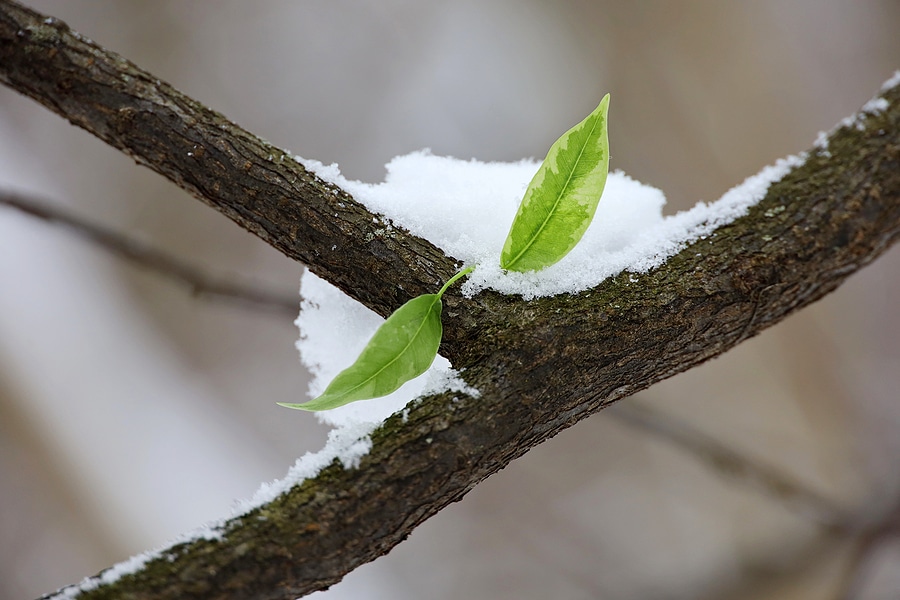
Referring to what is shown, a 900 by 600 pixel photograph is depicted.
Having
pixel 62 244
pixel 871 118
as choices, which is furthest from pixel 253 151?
pixel 62 244

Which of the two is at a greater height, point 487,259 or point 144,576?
point 487,259

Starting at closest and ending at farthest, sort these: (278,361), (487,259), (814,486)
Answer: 1. (487,259)
2. (814,486)
3. (278,361)

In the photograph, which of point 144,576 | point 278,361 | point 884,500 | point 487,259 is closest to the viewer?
point 144,576

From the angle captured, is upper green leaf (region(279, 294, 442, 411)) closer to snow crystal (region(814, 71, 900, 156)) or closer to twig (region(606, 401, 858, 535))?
snow crystal (region(814, 71, 900, 156))

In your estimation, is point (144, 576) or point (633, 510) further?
point (633, 510)

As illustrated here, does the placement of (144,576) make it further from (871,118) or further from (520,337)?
(871,118)

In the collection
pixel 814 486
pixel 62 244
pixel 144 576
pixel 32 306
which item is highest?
pixel 62 244

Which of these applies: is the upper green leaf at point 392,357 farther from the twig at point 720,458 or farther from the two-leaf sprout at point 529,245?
the twig at point 720,458
